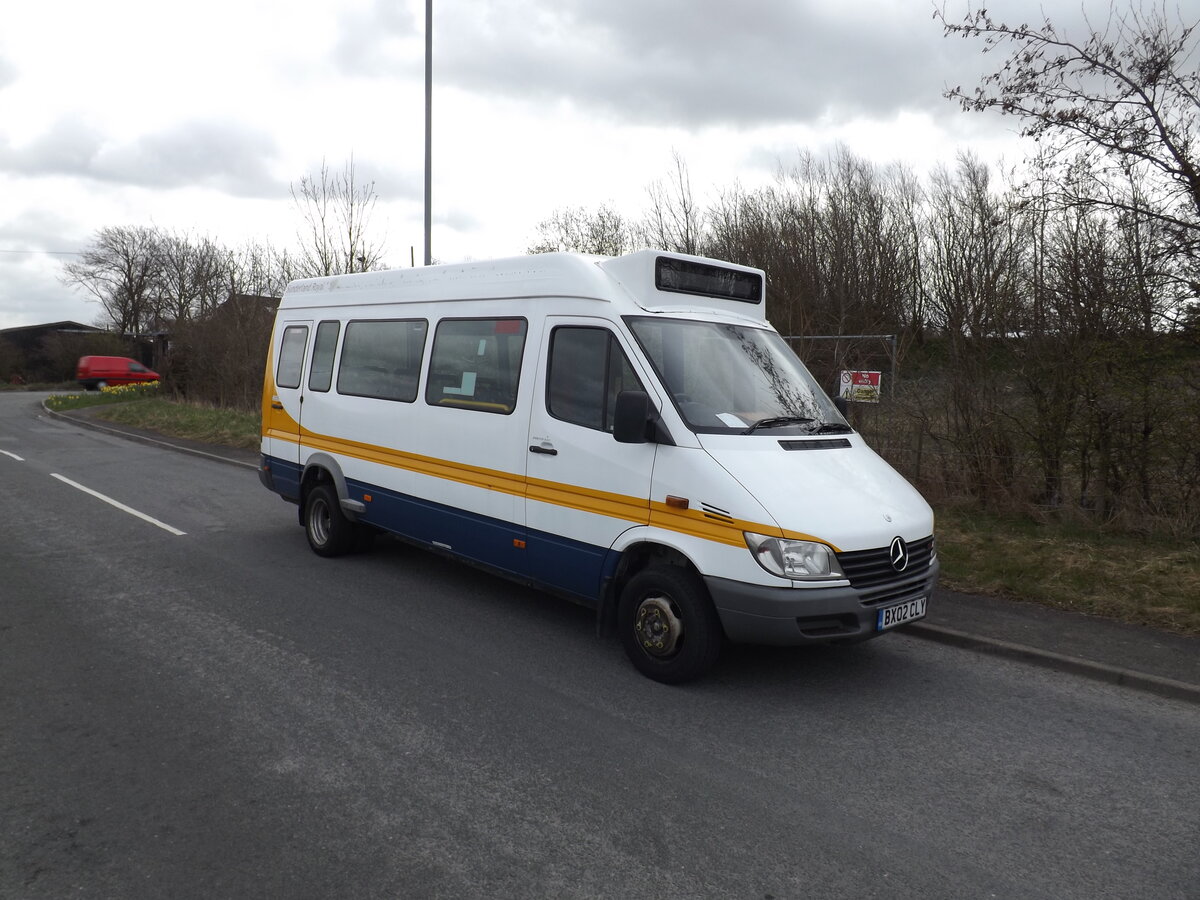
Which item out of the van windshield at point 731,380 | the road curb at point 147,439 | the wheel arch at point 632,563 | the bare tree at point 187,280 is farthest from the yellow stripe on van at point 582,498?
the bare tree at point 187,280

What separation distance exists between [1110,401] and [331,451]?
7.48 m

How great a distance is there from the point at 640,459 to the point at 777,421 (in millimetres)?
921

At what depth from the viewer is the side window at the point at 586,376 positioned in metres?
5.36

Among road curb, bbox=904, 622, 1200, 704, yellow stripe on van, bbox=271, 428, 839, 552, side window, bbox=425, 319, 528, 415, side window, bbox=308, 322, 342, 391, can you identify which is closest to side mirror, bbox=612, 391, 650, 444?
yellow stripe on van, bbox=271, 428, 839, 552

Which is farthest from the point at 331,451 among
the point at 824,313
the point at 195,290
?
the point at 195,290

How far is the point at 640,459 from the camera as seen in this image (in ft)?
16.9

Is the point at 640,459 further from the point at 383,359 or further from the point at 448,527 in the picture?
the point at 383,359

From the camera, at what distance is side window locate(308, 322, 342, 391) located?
318 inches

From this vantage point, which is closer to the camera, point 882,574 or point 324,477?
point 882,574

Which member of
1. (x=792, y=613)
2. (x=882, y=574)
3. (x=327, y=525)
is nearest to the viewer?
(x=792, y=613)

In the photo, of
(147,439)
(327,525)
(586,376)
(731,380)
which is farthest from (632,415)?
(147,439)

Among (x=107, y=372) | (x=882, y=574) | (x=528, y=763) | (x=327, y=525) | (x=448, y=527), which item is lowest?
(x=528, y=763)

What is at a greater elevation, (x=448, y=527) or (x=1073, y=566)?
(x=448, y=527)

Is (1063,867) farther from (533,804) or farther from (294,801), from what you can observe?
(294,801)
